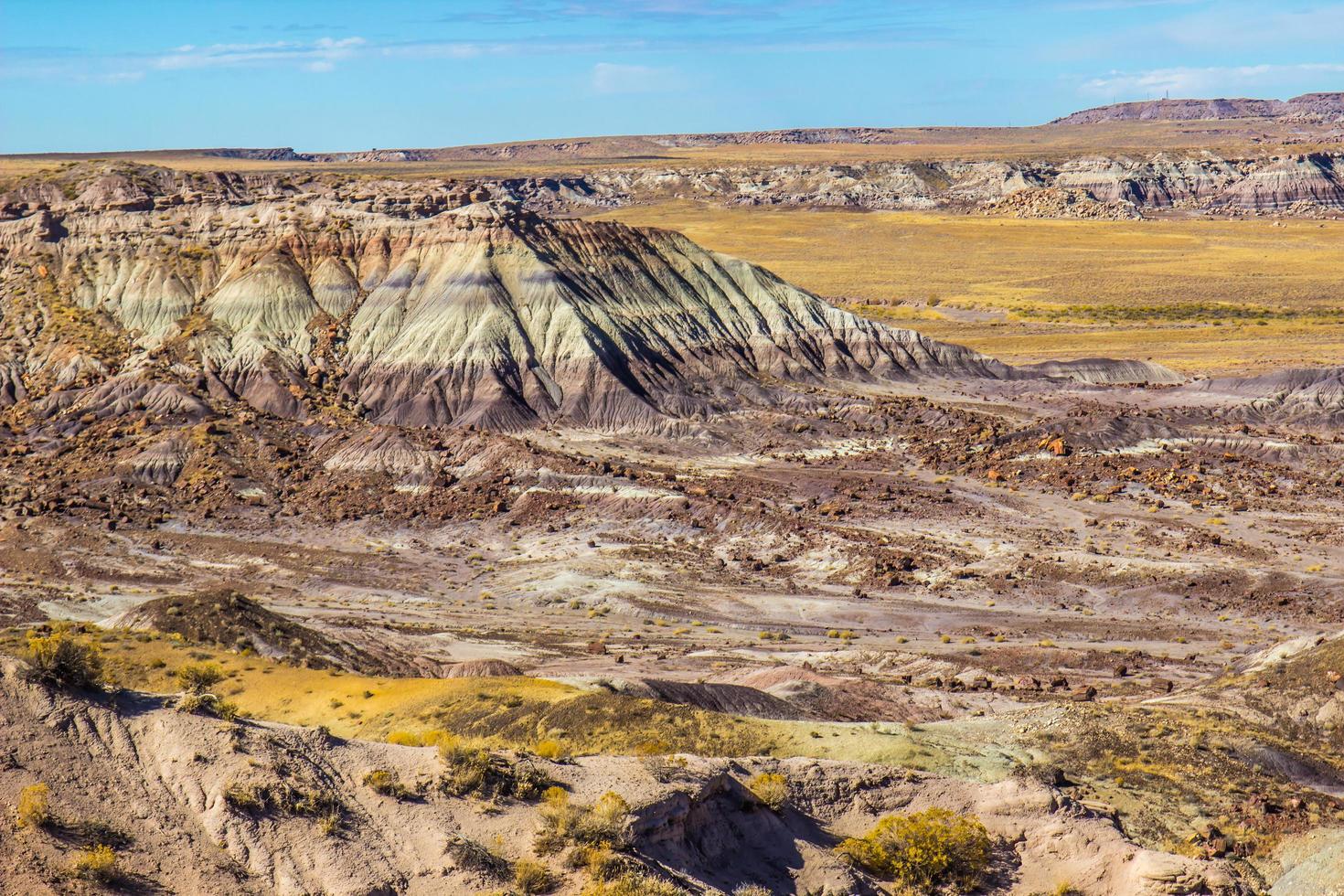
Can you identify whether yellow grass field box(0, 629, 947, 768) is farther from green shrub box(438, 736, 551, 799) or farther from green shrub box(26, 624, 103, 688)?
green shrub box(26, 624, 103, 688)

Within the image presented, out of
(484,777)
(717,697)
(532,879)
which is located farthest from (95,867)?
(717,697)

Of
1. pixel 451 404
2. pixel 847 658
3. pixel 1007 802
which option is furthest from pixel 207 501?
pixel 1007 802

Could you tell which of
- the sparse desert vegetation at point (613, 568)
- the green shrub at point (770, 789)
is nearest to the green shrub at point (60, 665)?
the sparse desert vegetation at point (613, 568)

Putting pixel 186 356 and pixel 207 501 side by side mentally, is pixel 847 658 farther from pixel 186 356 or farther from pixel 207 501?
pixel 186 356

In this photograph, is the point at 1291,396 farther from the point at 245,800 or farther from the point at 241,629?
the point at 245,800

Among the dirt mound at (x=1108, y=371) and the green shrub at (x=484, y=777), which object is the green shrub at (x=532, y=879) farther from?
the dirt mound at (x=1108, y=371)
